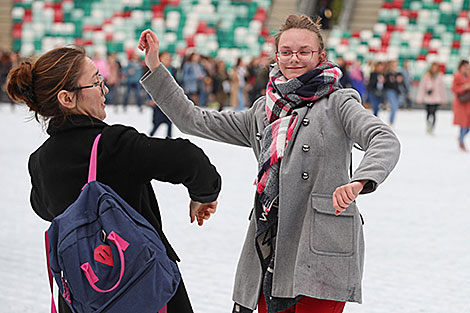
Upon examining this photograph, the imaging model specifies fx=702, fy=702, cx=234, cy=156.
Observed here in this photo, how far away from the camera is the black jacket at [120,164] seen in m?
1.77

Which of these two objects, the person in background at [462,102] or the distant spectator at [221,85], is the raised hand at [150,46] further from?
the distant spectator at [221,85]

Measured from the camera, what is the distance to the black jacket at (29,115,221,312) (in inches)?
69.9

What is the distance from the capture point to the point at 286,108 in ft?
7.14

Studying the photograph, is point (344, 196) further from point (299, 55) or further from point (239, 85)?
point (239, 85)

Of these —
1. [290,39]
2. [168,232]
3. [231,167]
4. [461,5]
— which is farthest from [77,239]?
[461,5]

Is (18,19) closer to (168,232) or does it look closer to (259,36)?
(259,36)

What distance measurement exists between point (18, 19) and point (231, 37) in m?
7.73

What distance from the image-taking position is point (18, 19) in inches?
968

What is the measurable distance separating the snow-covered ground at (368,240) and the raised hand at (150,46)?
0.43 m

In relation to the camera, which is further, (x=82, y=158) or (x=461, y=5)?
(x=461, y=5)

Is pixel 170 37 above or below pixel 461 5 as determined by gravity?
below

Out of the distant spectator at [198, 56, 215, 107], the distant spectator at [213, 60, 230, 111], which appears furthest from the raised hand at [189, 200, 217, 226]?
the distant spectator at [213, 60, 230, 111]

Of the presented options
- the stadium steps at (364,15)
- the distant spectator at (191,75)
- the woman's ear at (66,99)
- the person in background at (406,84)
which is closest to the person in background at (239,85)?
the distant spectator at (191,75)

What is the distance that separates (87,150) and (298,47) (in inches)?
29.5
